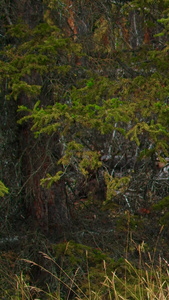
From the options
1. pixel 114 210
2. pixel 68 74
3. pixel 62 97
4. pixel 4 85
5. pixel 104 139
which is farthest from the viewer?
pixel 104 139

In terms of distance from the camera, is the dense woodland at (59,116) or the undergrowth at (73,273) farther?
the dense woodland at (59,116)

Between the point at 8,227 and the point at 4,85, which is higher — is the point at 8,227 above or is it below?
below

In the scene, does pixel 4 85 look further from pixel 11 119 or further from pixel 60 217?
pixel 60 217

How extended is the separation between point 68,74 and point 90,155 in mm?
1539

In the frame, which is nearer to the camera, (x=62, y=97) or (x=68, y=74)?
(x=62, y=97)

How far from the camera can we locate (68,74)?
5984 millimetres

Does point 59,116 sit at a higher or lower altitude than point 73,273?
higher

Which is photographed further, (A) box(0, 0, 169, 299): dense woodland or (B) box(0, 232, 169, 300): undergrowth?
(A) box(0, 0, 169, 299): dense woodland

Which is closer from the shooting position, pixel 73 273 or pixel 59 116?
pixel 59 116

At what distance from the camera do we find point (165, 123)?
4898 mm

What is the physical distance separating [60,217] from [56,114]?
2225mm

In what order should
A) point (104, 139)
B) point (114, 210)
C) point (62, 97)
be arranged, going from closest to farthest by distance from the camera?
1. point (62, 97)
2. point (114, 210)
3. point (104, 139)

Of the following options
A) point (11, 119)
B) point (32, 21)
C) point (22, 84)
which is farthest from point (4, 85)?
point (22, 84)

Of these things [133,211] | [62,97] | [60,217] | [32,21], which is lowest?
[133,211]
